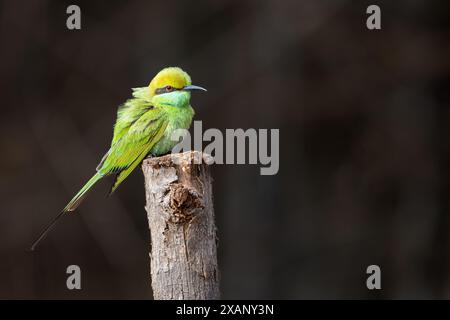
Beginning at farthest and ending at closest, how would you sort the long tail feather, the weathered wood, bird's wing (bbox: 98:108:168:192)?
bird's wing (bbox: 98:108:168:192), the long tail feather, the weathered wood

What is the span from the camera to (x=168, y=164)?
287 cm

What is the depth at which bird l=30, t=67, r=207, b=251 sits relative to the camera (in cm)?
349

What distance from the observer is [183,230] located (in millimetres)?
2818

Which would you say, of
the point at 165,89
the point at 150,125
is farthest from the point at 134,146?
the point at 165,89

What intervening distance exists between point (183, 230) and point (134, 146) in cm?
81

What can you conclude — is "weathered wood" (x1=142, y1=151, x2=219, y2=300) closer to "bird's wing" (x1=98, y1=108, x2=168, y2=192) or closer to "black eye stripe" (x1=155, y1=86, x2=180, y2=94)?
"bird's wing" (x1=98, y1=108, x2=168, y2=192)

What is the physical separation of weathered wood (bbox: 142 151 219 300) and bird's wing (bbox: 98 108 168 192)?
0.62 m

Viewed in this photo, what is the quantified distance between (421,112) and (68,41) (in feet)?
9.21

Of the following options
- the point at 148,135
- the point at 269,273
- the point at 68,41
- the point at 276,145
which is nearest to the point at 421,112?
the point at 276,145

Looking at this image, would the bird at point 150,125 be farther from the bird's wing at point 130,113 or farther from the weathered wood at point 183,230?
the weathered wood at point 183,230

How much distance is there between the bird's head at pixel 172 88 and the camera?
3523 mm

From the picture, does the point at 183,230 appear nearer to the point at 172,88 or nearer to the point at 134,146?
the point at 134,146

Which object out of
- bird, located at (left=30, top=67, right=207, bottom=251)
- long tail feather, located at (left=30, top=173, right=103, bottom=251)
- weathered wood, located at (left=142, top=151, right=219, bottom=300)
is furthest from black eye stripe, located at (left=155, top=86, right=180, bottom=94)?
weathered wood, located at (left=142, top=151, right=219, bottom=300)

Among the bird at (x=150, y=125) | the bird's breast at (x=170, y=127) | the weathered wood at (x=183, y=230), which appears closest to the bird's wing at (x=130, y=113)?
the bird at (x=150, y=125)
